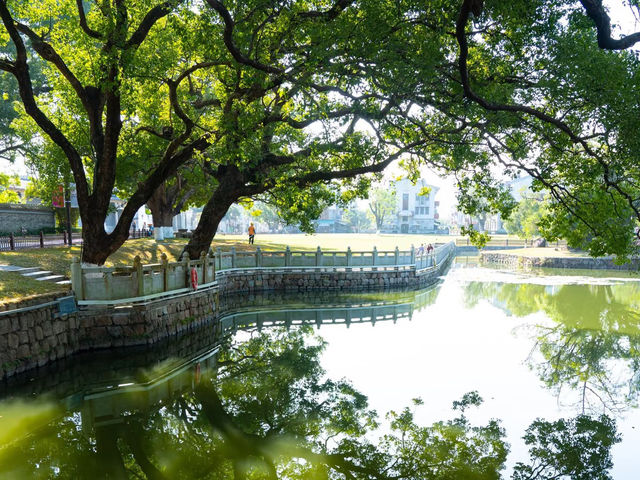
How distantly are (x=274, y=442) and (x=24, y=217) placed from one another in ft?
76.6

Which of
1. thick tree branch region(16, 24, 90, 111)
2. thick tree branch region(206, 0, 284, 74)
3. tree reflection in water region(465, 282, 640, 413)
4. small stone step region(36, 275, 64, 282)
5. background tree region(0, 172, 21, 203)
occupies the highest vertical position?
thick tree branch region(16, 24, 90, 111)

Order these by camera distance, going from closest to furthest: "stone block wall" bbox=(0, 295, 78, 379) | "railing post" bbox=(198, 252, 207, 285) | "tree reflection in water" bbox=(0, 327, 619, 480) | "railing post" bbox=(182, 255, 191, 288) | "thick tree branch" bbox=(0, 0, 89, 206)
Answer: "tree reflection in water" bbox=(0, 327, 619, 480) → "stone block wall" bbox=(0, 295, 78, 379) → "thick tree branch" bbox=(0, 0, 89, 206) → "railing post" bbox=(182, 255, 191, 288) → "railing post" bbox=(198, 252, 207, 285)

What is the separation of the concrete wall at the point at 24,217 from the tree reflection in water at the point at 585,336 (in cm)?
2476

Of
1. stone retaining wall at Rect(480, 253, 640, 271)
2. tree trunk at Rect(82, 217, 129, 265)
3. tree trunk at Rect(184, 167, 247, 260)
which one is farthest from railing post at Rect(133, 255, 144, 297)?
stone retaining wall at Rect(480, 253, 640, 271)

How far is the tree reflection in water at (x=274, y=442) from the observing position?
22.3 ft

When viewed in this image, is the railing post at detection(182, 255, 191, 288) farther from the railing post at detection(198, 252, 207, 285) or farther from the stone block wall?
the stone block wall

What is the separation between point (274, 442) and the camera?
305 inches


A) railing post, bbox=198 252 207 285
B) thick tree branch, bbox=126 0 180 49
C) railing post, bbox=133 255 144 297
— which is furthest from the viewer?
railing post, bbox=198 252 207 285

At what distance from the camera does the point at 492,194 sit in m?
14.0

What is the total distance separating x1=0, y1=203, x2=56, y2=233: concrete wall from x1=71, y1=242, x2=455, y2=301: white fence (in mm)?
11887

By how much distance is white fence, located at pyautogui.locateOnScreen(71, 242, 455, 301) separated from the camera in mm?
11688

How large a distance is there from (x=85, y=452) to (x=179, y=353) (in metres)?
5.35

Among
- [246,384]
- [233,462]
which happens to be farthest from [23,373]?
[233,462]

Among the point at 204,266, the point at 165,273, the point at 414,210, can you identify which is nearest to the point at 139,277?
the point at 165,273
